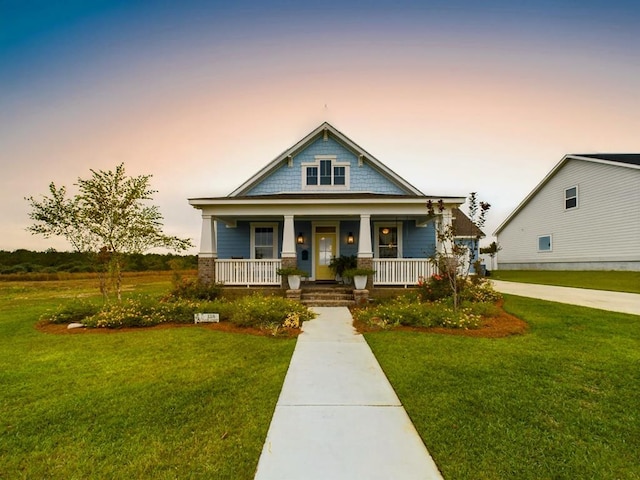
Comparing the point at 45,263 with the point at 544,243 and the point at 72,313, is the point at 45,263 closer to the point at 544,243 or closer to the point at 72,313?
the point at 72,313

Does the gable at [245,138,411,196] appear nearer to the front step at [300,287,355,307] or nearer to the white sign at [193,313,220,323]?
the front step at [300,287,355,307]

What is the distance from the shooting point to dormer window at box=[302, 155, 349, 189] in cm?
1332

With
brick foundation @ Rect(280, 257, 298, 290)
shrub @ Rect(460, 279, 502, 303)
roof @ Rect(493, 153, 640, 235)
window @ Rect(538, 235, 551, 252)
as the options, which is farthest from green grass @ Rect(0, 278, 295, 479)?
window @ Rect(538, 235, 551, 252)

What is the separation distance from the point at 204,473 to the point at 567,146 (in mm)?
27843

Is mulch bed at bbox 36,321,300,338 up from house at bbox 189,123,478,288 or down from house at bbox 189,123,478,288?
down

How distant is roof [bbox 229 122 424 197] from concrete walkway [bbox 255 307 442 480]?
377 inches

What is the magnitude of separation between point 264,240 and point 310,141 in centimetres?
505

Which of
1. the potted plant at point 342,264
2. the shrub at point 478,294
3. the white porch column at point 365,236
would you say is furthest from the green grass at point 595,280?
the potted plant at point 342,264

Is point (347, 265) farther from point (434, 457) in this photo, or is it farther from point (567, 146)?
point (567, 146)

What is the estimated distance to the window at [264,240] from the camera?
529 inches

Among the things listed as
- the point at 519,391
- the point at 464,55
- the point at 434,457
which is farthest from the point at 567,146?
the point at 434,457

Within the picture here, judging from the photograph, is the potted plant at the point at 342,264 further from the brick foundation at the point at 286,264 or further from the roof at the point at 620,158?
the roof at the point at 620,158

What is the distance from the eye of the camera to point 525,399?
11.9ft

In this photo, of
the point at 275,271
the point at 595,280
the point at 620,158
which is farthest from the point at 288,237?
the point at 620,158
